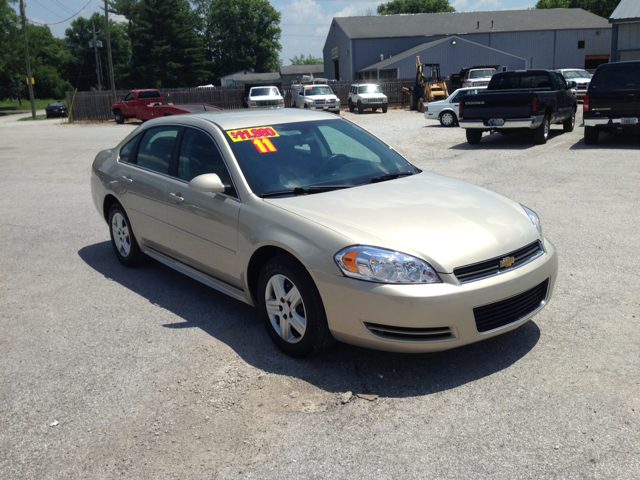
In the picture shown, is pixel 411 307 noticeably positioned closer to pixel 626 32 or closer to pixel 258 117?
pixel 258 117

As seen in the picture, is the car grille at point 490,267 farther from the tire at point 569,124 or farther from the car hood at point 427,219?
the tire at point 569,124

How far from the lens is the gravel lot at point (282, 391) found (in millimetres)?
2998

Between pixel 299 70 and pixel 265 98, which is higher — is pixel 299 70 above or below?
above

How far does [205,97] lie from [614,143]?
3130 cm

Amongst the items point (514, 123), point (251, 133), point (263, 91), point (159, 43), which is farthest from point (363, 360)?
point (159, 43)

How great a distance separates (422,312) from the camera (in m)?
3.49

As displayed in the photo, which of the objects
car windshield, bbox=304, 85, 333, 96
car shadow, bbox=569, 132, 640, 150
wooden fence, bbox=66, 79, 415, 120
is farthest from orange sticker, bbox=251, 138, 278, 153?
wooden fence, bbox=66, 79, 415, 120

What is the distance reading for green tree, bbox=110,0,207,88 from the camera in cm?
6844

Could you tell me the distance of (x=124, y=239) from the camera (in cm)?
630

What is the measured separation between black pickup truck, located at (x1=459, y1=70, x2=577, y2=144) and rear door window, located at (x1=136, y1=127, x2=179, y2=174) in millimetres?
11489

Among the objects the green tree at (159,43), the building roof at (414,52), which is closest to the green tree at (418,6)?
the green tree at (159,43)

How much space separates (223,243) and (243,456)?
74.9 inches

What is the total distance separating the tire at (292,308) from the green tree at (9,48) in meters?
73.6

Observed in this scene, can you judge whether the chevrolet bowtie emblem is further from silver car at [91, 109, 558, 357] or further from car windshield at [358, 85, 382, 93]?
car windshield at [358, 85, 382, 93]
